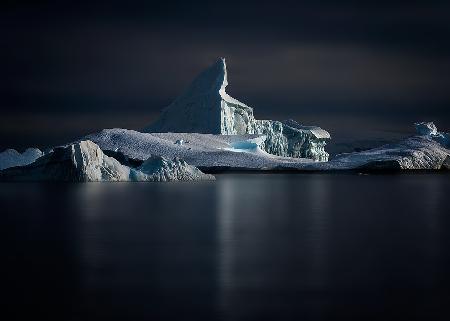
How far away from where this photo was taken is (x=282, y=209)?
2889cm

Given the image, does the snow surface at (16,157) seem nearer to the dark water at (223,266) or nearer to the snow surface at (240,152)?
the snow surface at (240,152)

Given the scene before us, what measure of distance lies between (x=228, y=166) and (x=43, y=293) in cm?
5389

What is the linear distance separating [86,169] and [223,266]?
1199 inches

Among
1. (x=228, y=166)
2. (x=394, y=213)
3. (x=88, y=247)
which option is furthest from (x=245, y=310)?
(x=228, y=166)

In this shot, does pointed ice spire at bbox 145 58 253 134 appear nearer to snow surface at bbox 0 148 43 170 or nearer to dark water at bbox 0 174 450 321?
snow surface at bbox 0 148 43 170

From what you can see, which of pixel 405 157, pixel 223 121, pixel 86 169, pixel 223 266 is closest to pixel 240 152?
pixel 223 121

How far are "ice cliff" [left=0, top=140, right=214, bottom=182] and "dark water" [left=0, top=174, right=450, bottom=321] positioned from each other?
16008mm

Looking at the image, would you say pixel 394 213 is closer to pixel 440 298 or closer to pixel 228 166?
pixel 440 298

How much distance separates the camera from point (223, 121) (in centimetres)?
7438

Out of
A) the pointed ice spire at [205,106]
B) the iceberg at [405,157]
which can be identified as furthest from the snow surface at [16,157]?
the iceberg at [405,157]

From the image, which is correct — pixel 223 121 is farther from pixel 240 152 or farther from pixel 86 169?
pixel 86 169

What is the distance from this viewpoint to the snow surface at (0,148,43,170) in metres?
52.8

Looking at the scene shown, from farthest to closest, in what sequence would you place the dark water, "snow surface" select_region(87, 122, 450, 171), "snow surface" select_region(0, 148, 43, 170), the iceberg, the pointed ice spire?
the pointed ice spire → the iceberg → "snow surface" select_region(87, 122, 450, 171) → "snow surface" select_region(0, 148, 43, 170) → the dark water

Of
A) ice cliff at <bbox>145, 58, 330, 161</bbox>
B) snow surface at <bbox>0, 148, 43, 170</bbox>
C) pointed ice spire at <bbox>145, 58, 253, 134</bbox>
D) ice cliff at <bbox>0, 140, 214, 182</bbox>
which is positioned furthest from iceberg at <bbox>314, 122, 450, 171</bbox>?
snow surface at <bbox>0, 148, 43, 170</bbox>
